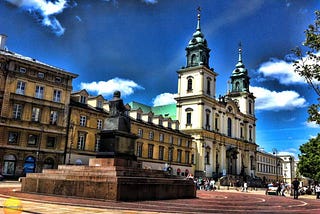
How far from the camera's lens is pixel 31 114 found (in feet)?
125

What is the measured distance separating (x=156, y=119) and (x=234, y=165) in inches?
1051

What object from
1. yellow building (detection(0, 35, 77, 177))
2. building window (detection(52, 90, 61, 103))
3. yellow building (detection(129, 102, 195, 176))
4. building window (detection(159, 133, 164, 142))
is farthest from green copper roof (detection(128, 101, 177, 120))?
yellow building (detection(0, 35, 77, 177))

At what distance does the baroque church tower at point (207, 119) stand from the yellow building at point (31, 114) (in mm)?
32175

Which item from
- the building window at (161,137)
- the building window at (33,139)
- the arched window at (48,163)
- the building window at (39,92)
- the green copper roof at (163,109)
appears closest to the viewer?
the building window at (33,139)

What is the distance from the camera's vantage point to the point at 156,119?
60219 mm

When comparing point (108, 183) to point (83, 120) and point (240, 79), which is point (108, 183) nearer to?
point (83, 120)

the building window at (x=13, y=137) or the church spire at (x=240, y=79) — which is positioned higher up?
the church spire at (x=240, y=79)

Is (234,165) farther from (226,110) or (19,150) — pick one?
(19,150)

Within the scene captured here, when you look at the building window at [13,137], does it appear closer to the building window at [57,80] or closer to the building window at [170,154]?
the building window at [57,80]

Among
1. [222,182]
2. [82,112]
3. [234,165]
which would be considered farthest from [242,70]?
[82,112]

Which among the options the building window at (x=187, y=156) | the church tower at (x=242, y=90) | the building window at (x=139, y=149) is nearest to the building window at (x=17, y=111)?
the building window at (x=139, y=149)

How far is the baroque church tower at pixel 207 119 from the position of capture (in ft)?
219

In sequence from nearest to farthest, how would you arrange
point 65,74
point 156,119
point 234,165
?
1. point 65,74
2. point 156,119
3. point 234,165

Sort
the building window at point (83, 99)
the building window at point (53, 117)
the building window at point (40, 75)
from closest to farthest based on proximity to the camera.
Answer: the building window at point (40, 75) < the building window at point (53, 117) < the building window at point (83, 99)
